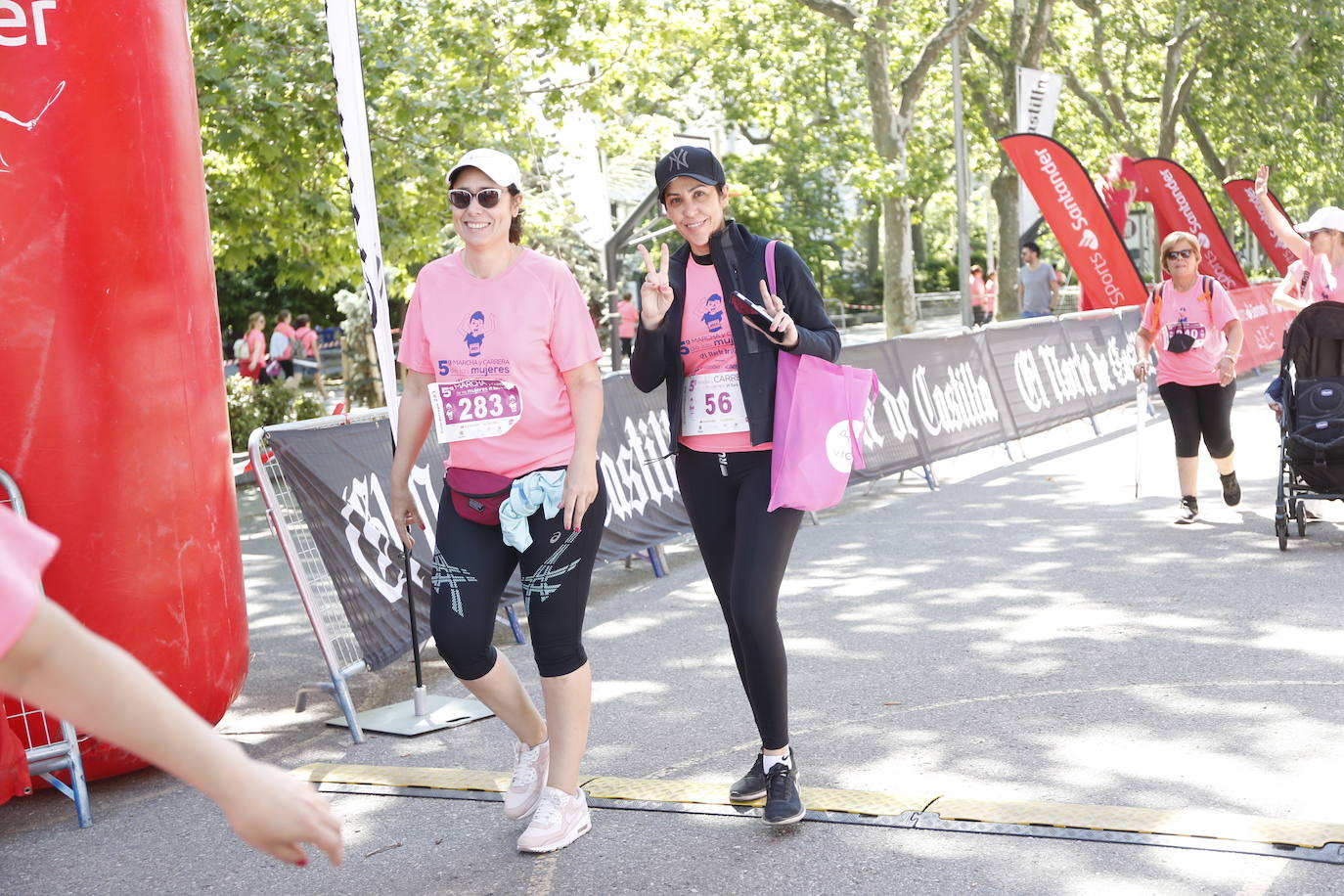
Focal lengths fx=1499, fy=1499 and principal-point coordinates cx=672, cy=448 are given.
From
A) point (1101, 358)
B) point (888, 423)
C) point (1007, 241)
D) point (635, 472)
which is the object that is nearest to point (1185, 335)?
point (888, 423)

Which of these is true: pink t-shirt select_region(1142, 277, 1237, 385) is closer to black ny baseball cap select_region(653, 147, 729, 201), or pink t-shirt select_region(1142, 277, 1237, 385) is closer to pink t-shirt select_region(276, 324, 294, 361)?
black ny baseball cap select_region(653, 147, 729, 201)

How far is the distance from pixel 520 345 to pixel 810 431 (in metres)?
0.90

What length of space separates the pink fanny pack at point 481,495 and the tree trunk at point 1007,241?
25.8 meters

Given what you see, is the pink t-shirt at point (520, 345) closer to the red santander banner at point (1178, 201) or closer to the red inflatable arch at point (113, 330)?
the red inflatable arch at point (113, 330)

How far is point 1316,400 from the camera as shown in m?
8.23

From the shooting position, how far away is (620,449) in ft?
29.9

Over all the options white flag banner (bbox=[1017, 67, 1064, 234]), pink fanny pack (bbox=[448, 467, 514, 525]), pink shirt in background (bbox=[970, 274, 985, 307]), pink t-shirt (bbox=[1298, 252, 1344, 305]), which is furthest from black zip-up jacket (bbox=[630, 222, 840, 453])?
pink shirt in background (bbox=[970, 274, 985, 307])

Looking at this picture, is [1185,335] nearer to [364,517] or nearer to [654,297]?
[364,517]

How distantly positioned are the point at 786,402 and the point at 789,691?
2.11 m

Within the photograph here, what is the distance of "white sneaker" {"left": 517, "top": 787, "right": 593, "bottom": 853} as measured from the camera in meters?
4.50

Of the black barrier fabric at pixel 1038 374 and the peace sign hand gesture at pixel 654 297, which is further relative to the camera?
the black barrier fabric at pixel 1038 374

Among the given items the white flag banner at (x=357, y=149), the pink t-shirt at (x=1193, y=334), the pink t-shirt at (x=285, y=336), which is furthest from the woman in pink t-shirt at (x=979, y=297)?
the white flag banner at (x=357, y=149)

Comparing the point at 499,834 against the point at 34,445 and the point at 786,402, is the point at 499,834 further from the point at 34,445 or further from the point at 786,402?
the point at 34,445

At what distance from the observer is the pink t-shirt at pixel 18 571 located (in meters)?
1.59
